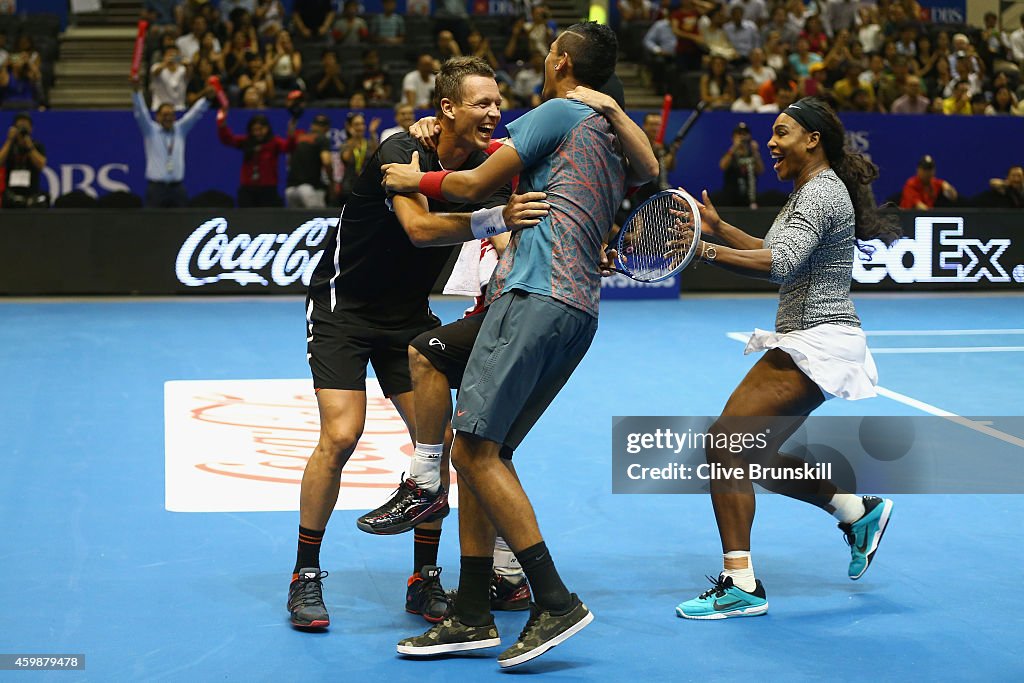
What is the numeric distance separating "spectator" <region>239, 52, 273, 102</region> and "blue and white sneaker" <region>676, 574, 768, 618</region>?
1416 cm

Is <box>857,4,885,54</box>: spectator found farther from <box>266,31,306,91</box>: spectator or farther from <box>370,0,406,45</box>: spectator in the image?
<box>266,31,306,91</box>: spectator

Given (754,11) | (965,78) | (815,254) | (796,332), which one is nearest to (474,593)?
(796,332)

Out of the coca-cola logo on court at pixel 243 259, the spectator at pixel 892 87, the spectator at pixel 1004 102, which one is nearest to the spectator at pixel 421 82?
the coca-cola logo on court at pixel 243 259

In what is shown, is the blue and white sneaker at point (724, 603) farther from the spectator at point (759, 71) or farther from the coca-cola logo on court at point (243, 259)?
the spectator at point (759, 71)

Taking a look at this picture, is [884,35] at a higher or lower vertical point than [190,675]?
higher

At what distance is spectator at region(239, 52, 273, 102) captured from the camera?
18.1 m

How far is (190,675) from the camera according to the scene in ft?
14.8

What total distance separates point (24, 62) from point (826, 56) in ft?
41.1

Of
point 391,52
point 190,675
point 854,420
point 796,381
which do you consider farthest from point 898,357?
point 391,52

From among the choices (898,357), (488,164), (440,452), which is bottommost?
(898,357)

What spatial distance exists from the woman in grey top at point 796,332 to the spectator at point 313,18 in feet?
52.1

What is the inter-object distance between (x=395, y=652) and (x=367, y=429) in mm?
3945

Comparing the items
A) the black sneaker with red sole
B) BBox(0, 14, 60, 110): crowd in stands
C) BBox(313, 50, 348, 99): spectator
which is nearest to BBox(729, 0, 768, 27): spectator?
BBox(313, 50, 348, 99): spectator

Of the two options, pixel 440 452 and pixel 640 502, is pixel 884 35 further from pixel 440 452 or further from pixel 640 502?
pixel 440 452
